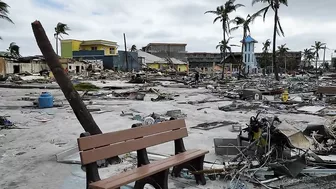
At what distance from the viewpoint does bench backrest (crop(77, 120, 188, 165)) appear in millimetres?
3504

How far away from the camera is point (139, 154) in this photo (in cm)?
427

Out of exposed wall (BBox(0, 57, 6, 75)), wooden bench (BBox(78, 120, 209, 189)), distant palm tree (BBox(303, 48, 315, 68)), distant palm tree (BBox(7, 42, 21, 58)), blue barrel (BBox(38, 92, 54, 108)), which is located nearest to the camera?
wooden bench (BBox(78, 120, 209, 189))

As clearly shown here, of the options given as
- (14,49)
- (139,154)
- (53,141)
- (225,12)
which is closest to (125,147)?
(139,154)

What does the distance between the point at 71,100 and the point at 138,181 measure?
240 centimetres

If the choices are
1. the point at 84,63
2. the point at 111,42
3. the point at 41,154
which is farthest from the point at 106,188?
the point at 111,42

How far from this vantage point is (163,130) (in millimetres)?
4633

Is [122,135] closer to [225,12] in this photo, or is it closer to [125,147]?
[125,147]

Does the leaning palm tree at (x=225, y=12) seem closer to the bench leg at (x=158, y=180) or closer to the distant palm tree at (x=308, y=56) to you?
the bench leg at (x=158, y=180)

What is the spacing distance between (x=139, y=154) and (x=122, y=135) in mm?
444

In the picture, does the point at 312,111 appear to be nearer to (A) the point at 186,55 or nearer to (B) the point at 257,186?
(B) the point at 257,186

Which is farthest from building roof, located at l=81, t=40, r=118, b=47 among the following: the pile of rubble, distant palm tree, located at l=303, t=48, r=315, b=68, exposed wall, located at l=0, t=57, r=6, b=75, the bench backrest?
the bench backrest

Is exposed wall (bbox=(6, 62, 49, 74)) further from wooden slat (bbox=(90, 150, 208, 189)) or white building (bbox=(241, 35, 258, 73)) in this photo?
wooden slat (bbox=(90, 150, 208, 189))

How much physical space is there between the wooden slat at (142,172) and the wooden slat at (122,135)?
39 cm

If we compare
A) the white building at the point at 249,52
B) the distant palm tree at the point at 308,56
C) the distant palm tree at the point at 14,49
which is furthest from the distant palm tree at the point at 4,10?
the distant palm tree at the point at 308,56
